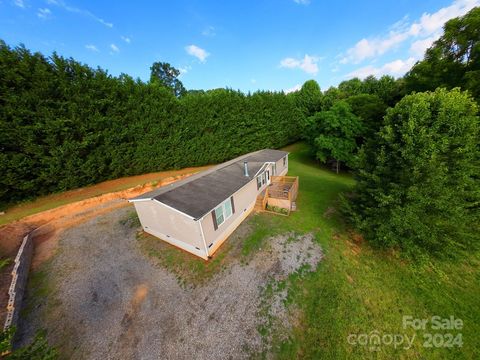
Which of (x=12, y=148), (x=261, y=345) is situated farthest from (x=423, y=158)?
(x=12, y=148)

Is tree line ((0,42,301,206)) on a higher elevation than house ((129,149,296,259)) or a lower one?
higher

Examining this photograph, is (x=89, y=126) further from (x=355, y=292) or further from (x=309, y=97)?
(x=309, y=97)

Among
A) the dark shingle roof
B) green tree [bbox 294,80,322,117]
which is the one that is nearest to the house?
the dark shingle roof

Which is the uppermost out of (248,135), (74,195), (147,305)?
(248,135)

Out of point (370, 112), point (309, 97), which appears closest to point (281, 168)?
point (370, 112)

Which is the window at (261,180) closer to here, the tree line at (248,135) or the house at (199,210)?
the house at (199,210)

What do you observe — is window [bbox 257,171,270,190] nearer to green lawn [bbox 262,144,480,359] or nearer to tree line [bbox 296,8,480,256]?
green lawn [bbox 262,144,480,359]

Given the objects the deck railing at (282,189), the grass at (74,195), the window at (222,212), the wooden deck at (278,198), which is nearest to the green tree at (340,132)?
the deck railing at (282,189)

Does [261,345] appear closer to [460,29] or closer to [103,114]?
[103,114]
